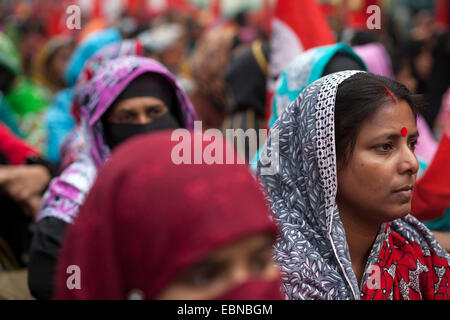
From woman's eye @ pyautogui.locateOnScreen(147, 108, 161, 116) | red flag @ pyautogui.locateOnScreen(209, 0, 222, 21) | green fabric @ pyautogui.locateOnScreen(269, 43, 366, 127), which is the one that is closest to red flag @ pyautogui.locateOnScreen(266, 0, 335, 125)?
green fabric @ pyautogui.locateOnScreen(269, 43, 366, 127)

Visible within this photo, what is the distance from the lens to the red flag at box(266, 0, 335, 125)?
3.69 m

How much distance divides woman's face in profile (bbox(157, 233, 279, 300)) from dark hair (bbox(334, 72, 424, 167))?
0.76 meters

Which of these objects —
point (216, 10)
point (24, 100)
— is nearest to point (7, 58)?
point (24, 100)

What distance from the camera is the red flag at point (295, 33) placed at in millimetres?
3686

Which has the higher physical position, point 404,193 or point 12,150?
point 404,193

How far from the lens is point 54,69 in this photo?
668 cm

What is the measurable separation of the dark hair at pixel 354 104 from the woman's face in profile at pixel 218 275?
76 centimetres

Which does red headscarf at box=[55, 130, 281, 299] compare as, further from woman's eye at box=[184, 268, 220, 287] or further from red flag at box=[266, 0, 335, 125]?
red flag at box=[266, 0, 335, 125]

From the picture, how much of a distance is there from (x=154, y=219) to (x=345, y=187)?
0.90 m

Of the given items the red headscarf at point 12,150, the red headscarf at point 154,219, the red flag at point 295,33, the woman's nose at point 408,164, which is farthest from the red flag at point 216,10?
the red headscarf at point 154,219

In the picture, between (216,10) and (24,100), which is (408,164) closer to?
(24,100)

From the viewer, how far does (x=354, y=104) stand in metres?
1.96

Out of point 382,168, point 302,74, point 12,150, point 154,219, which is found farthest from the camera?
point 12,150
